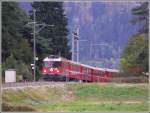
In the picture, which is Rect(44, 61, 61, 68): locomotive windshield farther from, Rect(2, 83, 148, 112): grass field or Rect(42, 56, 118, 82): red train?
Rect(2, 83, 148, 112): grass field

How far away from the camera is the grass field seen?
1773 centimetres

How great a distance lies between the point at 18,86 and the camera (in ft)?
62.4

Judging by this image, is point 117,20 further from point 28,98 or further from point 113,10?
point 28,98

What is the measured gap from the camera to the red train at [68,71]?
25763mm

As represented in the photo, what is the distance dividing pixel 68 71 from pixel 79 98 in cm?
675

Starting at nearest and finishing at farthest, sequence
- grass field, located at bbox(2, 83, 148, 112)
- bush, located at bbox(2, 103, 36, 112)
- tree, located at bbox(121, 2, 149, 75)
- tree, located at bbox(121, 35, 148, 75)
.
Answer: bush, located at bbox(2, 103, 36, 112), grass field, located at bbox(2, 83, 148, 112), tree, located at bbox(121, 2, 149, 75), tree, located at bbox(121, 35, 148, 75)

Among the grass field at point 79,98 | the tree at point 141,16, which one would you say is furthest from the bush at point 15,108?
the tree at point 141,16

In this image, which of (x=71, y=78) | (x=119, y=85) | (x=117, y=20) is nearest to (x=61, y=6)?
(x=117, y=20)

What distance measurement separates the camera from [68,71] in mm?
27859

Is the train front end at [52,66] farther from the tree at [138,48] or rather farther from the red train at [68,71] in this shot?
the tree at [138,48]

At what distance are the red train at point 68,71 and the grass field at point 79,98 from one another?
301 cm

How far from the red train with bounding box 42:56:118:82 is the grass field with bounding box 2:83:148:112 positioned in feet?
9.86

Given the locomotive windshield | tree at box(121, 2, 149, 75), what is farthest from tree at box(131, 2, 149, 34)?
the locomotive windshield

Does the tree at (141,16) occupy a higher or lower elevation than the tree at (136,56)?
higher
